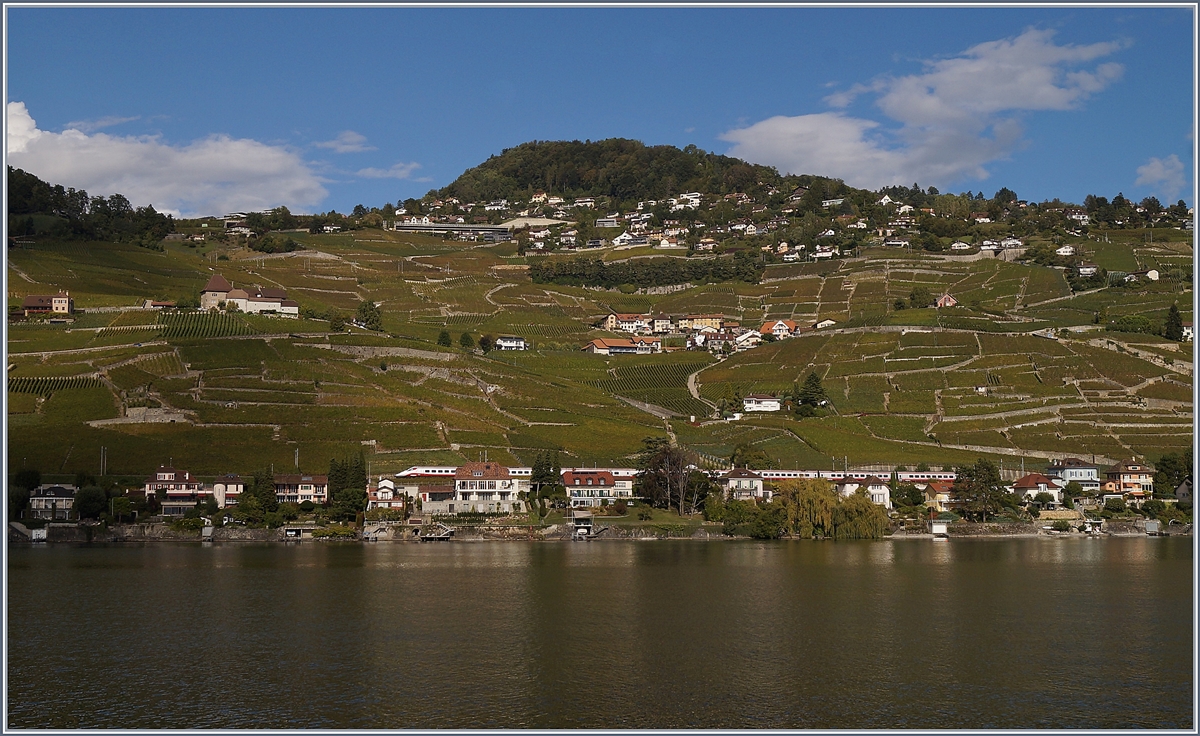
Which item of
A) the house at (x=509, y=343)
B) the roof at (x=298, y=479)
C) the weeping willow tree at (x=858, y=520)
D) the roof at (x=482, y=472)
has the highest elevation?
the house at (x=509, y=343)

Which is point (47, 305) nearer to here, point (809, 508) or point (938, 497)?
point (809, 508)

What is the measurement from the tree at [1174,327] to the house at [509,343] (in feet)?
234

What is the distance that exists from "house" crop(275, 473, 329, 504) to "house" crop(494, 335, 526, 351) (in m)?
51.6

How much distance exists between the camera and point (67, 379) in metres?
85.9

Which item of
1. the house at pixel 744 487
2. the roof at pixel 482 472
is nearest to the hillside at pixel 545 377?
the roof at pixel 482 472

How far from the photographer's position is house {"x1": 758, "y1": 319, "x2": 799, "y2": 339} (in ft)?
440

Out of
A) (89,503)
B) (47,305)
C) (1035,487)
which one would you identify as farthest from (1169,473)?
(47,305)

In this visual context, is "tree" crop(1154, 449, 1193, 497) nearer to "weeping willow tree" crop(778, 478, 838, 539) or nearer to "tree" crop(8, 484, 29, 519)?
"weeping willow tree" crop(778, 478, 838, 539)

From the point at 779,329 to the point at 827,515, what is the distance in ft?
221

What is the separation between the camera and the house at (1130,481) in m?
78.8

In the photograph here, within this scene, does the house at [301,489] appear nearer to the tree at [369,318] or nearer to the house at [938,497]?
the house at [938,497]

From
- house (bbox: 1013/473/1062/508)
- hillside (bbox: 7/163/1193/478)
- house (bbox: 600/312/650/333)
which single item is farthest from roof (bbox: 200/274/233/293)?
house (bbox: 1013/473/1062/508)

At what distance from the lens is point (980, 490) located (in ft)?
246

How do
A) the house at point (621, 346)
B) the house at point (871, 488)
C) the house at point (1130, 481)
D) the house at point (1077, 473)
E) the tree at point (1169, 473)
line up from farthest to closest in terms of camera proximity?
the house at point (621, 346) < the house at point (1077, 473) < the house at point (1130, 481) < the tree at point (1169, 473) < the house at point (871, 488)
